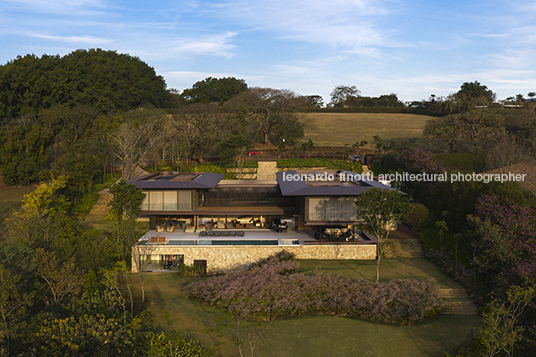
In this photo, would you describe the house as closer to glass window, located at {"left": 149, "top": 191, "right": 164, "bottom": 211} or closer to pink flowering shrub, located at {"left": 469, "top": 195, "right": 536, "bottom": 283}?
glass window, located at {"left": 149, "top": 191, "right": 164, "bottom": 211}

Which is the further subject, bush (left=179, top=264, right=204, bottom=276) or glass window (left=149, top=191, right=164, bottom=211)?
glass window (left=149, top=191, right=164, bottom=211)

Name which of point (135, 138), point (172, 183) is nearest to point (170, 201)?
point (172, 183)

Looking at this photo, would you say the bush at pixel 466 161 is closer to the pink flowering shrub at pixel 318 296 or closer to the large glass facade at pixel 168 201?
the pink flowering shrub at pixel 318 296

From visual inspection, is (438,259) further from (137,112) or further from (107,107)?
(107,107)

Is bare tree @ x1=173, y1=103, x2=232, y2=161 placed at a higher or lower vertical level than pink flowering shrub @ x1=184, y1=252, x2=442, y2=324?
higher

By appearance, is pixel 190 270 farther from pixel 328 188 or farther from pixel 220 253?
pixel 328 188

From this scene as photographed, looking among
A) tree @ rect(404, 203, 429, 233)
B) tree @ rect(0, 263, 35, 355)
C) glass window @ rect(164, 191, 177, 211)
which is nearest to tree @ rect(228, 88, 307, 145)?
tree @ rect(404, 203, 429, 233)

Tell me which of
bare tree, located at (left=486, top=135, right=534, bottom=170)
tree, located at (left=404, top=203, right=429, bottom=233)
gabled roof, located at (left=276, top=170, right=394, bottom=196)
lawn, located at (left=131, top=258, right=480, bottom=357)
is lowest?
lawn, located at (left=131, top=258, right=480, bottom=357)
